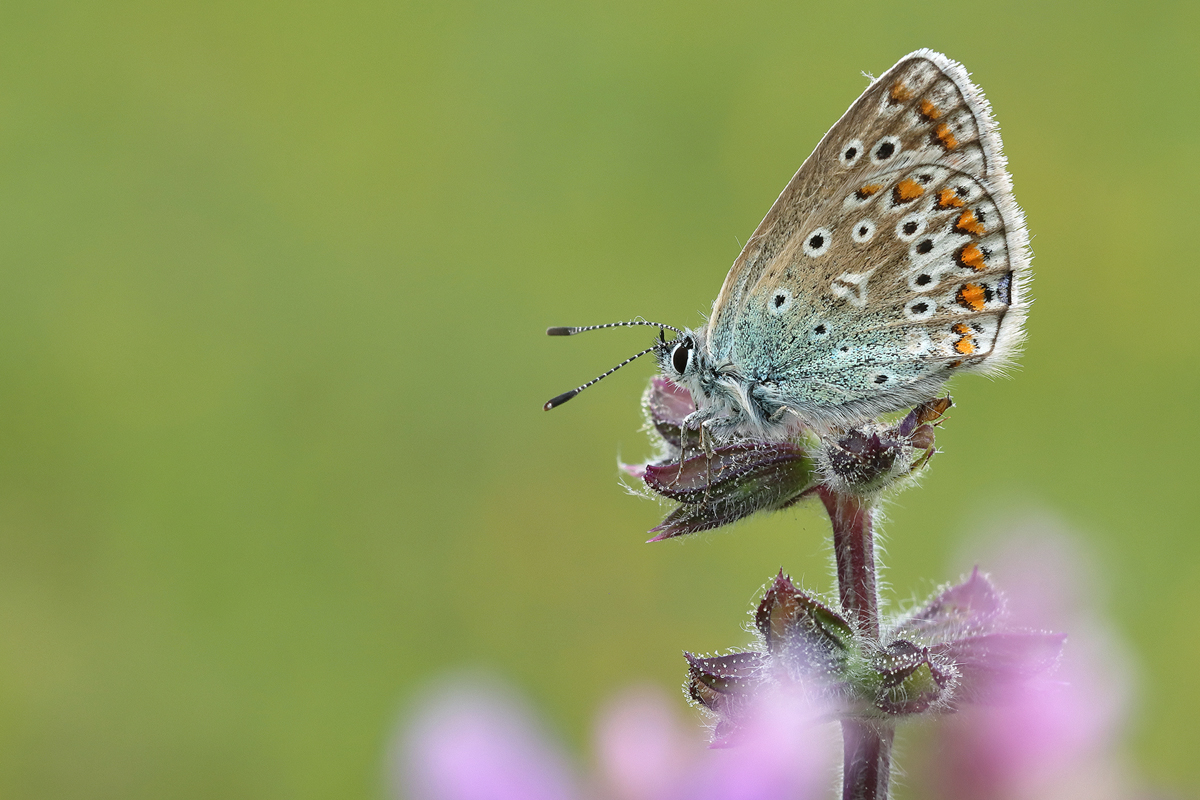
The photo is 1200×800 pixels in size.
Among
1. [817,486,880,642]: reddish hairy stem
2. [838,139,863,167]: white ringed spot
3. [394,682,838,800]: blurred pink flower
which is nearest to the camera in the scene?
[394,682,838,800]: blurred pink flower

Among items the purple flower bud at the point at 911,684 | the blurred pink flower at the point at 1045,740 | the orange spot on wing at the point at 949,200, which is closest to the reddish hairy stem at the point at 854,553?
the purple flower bud at the point at 911,684

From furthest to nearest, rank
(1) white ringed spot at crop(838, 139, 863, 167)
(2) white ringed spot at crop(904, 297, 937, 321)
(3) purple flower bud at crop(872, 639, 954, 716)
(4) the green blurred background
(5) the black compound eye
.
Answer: (4) the green blurred background
(5) the black compound eye
(2) white ringed spot at crop(904, 297, 937, 321)
(1) white ringed spot at crop(838, 139, 863, 167)
(3) purple flower bud at crop(872, 639, 954, 716)

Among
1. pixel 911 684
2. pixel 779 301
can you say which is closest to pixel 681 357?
pixel 779 301

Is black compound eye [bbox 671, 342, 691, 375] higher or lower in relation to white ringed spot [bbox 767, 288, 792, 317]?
lower

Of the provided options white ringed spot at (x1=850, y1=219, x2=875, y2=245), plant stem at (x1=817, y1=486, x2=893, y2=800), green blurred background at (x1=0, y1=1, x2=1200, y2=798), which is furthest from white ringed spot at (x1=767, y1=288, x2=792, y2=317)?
green blurred background at (x1=0, y1=1, x2=1200, y2=798)

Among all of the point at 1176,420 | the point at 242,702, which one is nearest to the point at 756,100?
the point at 1176,420

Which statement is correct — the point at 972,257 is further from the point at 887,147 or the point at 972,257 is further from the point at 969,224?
the point at 887,147

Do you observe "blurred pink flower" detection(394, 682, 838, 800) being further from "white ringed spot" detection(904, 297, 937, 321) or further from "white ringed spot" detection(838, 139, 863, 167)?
"white ringed spot" detection(838, 139, 863, 167)

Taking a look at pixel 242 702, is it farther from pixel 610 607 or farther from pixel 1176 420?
pixel 1176 420
